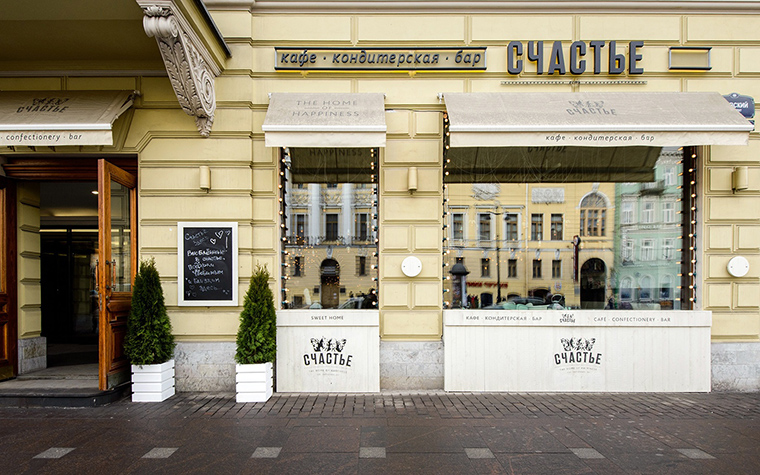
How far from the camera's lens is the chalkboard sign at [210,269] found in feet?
20.3

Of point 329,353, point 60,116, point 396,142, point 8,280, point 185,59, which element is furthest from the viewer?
point 8,280

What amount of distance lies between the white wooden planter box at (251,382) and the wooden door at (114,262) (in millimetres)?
1817

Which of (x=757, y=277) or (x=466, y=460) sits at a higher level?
(x=757, y=277)

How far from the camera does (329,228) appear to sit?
22.0 ft

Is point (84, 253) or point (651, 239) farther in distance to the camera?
point (84, 253)

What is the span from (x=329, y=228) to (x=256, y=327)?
1965mm

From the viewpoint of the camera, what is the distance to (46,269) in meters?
8.75

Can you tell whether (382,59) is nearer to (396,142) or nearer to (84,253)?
(396,142)

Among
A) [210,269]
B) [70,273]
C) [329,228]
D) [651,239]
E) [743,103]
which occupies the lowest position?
[70,273]

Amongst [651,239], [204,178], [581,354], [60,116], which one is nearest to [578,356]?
[581,354]

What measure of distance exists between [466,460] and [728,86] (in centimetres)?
689

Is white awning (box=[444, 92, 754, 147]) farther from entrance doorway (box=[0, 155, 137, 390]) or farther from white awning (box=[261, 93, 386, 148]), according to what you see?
entrance doorway (box=[0, 155, 137, 390])

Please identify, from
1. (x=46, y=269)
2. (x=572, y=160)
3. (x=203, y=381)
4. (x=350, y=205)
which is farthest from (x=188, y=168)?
(x=572, y=160)

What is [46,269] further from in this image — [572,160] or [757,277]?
[757,277]
